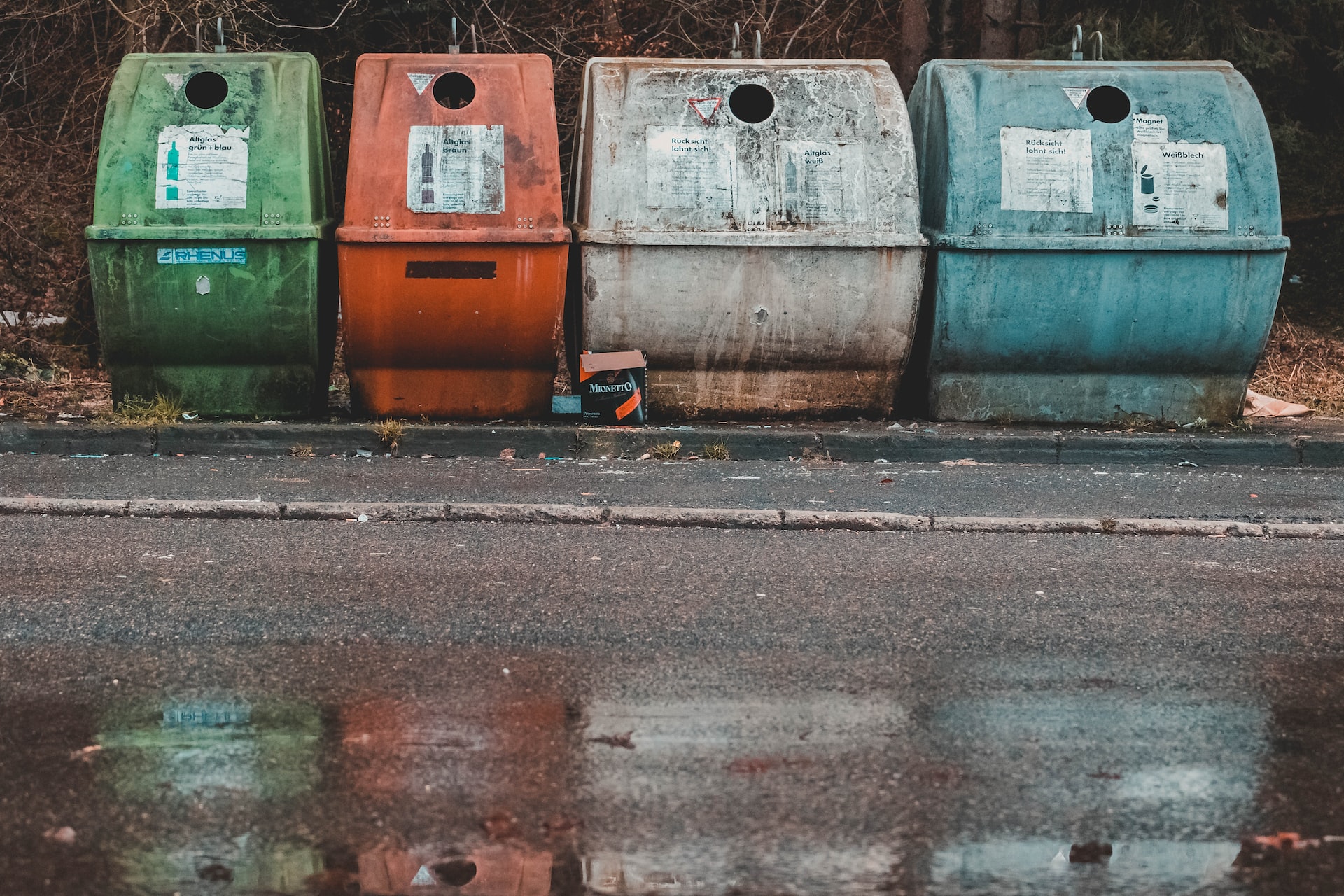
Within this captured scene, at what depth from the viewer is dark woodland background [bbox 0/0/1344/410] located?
9398 mm

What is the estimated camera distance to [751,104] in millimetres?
8188

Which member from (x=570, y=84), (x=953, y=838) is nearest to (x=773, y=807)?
(x=953, y=838)

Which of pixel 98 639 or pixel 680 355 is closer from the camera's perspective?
pixel 98 639

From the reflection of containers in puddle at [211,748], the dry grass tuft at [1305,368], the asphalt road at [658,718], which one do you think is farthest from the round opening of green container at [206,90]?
the dry grass tuft at [1305,368]

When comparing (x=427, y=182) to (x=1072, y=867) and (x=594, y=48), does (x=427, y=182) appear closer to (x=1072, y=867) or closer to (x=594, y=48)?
(x=594, y=48)

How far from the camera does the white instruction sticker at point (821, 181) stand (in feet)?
23.9

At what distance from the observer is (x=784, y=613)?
170 inches

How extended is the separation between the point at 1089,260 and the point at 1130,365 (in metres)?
0.58

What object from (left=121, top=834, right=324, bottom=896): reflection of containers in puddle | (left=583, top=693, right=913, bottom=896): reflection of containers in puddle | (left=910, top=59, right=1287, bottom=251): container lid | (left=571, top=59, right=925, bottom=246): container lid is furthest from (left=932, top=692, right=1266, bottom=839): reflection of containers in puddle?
(left=910, top=59, right=1287, bottom=251): container lid

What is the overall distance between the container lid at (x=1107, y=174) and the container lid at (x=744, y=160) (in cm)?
30

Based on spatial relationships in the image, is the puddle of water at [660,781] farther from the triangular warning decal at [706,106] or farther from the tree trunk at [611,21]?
the tree trunk at [611,21]

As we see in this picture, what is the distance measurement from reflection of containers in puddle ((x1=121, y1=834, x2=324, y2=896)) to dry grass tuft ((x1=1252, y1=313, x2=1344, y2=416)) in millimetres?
7047

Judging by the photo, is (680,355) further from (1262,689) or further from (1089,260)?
(1262,689)

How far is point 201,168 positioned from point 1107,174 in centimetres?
421
